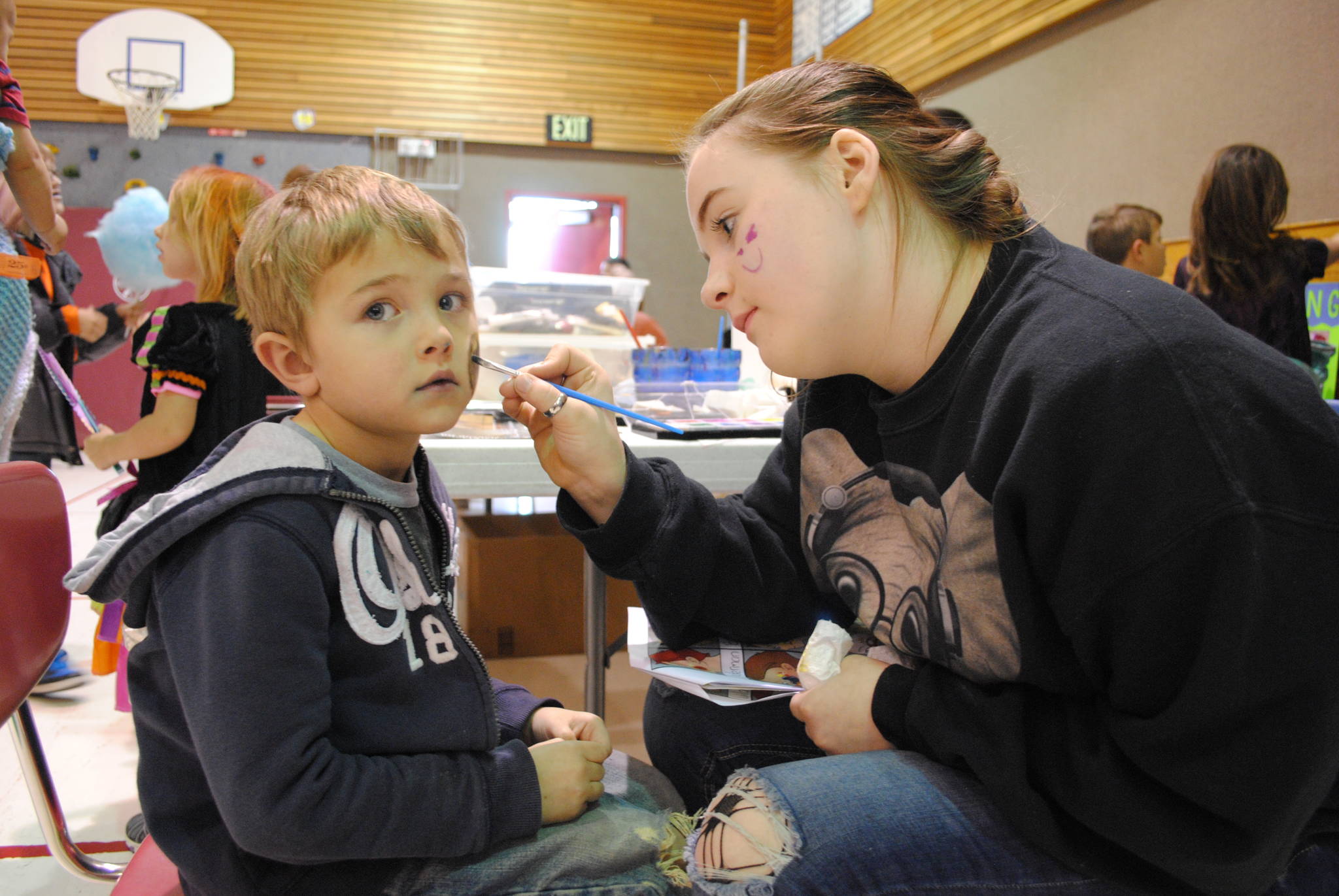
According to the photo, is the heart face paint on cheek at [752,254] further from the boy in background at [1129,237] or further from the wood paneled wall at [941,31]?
the wood paneled wall at [941,31]

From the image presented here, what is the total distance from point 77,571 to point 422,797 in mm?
337

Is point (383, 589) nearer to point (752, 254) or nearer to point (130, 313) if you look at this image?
point (752, 254)

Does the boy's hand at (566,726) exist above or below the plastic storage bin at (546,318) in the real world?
below

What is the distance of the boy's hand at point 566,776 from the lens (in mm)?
762

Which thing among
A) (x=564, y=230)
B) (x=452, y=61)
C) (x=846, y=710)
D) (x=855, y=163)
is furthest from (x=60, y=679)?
→ (x=452, y=61)

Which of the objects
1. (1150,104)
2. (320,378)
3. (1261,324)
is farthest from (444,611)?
(1150,104)

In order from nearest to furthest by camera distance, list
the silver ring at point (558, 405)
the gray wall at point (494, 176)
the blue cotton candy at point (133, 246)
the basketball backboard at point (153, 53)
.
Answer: the silver ring at point (558, 405) < the blue cotton candy at point (133, 246) < the basketball backboard at point (153, 53) < the gray wall at point (494, 176)

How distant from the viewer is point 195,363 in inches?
60.3

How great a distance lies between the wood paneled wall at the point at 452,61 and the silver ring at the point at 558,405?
6.81 metres

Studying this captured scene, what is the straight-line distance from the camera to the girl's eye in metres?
0.79

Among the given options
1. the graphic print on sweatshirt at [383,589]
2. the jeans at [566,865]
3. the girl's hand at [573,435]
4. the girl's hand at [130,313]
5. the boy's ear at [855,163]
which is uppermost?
the boy's ear at [855,163]

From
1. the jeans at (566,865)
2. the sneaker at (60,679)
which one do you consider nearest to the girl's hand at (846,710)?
the jeans at (566,865)

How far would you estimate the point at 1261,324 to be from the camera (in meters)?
2.71

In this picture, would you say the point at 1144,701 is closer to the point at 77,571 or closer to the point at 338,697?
the point at 338,697
